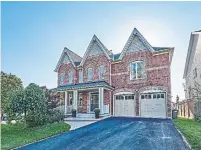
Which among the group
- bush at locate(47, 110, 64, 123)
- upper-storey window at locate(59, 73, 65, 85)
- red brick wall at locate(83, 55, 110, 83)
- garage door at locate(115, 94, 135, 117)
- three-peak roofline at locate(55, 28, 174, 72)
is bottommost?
bush at locate(47, 110, 64, 123)

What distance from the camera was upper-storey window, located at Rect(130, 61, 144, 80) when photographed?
856 inches

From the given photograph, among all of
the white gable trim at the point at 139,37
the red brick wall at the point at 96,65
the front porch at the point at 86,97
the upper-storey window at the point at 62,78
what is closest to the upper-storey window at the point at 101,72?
the red brick wall at the point at 96,65

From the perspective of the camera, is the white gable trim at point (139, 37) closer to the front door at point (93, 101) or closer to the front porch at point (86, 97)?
the front porch at point (86, 97)

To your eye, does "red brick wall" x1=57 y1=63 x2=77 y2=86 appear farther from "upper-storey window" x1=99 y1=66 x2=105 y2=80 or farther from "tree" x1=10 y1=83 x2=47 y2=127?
"tree" x1=10 y1=83 x2=47 y2=127

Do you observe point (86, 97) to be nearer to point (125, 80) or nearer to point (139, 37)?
point (125, 80)

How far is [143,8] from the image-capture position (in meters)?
12.9

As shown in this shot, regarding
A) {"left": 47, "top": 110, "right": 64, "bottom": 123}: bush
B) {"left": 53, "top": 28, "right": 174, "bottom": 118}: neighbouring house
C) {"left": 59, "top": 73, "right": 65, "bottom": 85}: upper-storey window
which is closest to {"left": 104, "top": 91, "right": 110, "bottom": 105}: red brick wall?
{"left": 53, "top": 28, "right": 174, "bottom": 118}: neighbouring house

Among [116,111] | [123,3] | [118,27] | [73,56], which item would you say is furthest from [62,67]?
[123,3]

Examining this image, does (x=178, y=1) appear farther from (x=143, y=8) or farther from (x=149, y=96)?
(x=149, y=96)

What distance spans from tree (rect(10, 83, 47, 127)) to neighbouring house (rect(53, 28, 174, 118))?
6.22 metres

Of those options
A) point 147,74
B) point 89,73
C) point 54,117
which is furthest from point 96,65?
point 54,117

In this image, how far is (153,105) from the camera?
20.6m

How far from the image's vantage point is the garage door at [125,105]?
71.5 ft

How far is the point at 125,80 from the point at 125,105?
8.84ft
